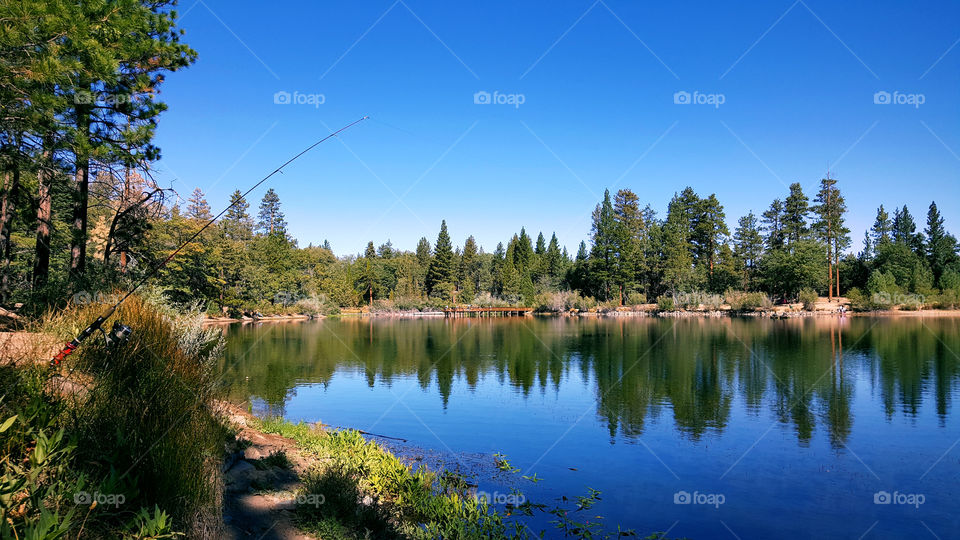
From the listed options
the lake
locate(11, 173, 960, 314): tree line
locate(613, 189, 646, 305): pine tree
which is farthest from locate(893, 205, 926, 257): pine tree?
the lake

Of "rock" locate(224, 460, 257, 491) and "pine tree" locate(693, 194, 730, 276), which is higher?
"pine tree" locate(693, 194, 730, 276)

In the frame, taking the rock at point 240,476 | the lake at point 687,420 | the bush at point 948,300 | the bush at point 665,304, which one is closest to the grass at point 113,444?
the rock at point 240,476

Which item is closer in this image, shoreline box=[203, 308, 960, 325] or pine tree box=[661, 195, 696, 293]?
shoreline box=[203, 308, 960, 325]

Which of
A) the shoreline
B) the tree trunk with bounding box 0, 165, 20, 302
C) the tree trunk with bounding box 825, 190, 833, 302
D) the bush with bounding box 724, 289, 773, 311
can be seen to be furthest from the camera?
the tree trunk with bounding box 825, 190, 833, 302

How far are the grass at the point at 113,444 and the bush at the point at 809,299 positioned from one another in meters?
62.0

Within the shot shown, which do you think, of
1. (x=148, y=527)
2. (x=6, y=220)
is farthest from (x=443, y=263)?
(x=148, y=527)

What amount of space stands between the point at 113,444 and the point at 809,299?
63196 millimetres

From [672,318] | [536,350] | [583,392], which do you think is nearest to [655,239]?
[672,318]

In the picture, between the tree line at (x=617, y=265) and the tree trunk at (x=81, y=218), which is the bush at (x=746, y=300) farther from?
the tree trunk at (x=81, y=218)
